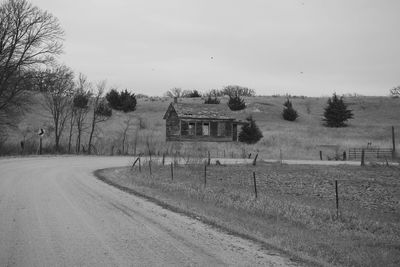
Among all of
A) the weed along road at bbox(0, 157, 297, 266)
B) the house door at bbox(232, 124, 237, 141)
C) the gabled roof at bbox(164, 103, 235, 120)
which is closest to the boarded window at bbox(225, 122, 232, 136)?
the gabled roof at bbox(164, 103, 235, 120)

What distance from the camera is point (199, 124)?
6262cm

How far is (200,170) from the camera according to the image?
29.5 m

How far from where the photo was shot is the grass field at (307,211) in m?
9.01

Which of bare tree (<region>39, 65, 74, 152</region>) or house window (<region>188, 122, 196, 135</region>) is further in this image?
house window (<region>188, 122, 196, 135</region>)

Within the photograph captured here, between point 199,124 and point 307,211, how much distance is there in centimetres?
4883

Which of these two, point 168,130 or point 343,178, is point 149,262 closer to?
point 343,178

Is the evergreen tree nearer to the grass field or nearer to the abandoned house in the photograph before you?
the abandoned house

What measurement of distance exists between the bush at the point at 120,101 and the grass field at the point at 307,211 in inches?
2309

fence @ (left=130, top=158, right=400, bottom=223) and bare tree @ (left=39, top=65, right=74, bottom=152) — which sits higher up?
bare tree @ (left=39, top=65, right=74, bottom=152)

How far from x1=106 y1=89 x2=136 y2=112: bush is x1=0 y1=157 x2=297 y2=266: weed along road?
7055 centimetres

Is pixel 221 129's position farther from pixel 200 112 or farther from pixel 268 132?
pixel 268 132

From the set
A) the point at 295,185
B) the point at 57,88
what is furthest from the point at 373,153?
the point at 57,88

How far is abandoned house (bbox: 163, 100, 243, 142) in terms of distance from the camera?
61844 mm

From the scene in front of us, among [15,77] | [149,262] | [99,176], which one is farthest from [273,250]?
[15,77]
